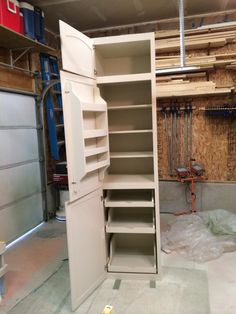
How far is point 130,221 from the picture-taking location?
9.41 ft

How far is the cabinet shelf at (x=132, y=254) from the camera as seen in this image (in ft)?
8.96

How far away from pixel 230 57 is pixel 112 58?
2.05 metres

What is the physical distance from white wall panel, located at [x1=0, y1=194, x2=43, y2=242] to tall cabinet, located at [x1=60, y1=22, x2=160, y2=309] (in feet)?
5.01

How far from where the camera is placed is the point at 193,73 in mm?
4148

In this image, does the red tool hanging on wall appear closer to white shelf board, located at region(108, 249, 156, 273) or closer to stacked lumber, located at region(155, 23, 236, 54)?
white shelf board, located at region(108, 249, 156, 273)

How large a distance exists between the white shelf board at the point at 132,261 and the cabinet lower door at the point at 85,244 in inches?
6.7

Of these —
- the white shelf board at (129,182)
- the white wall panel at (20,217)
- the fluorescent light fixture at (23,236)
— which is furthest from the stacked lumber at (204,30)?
the fluorescent light fixture at (23,236)

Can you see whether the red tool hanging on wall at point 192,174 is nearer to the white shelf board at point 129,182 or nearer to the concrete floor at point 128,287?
the concrete floor at point 128,287

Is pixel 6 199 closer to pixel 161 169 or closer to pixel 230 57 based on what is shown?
pixel 161 169

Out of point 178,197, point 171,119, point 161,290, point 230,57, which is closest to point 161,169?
point 178,197

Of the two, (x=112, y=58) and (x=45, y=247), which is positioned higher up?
(x=112, y=58)

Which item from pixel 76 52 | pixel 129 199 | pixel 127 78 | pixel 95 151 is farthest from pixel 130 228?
pixel 76 52

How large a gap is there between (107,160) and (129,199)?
558 millimetres

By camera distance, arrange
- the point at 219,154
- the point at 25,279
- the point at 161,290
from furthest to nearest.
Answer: the point at 219,154 < the point at 25,279 < the point at 161,290
